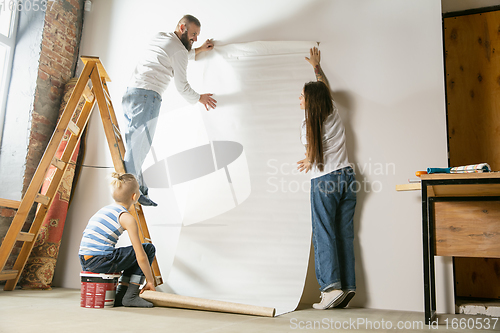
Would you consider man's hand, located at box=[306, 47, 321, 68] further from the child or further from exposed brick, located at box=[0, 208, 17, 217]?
exposed brick, located at box=[0, 208, 17, 217]

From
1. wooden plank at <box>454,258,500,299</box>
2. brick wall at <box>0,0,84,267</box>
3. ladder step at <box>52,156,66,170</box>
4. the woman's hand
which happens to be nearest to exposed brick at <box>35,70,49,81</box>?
brick wall at <box>0,0,84,267</box>

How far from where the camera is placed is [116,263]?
2037mm

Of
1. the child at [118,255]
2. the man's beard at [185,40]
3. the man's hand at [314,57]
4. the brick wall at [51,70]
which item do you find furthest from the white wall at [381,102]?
the child at [118,255]

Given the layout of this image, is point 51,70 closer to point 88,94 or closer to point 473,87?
point 88,94

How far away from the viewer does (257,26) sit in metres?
2.84

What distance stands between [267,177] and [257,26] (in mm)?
1137

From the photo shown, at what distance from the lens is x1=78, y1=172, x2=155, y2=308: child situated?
2029mm

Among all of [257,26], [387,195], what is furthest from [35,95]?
[387,195]

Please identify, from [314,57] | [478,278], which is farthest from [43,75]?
[478,278]

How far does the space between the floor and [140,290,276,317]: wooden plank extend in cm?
3

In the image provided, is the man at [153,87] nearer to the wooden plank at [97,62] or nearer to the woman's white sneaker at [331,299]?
the wooden plank at [97,62]

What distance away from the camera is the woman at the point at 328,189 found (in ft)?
7.27

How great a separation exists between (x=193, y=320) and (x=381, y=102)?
1.70 metres

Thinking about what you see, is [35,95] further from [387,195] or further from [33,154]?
[387,195]
